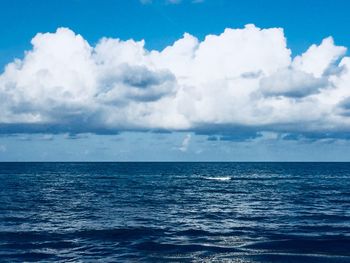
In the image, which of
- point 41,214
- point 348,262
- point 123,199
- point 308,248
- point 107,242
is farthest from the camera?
point 123,199

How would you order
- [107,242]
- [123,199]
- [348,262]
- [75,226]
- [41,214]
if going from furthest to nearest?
1. [123,199]
2. [41,214]
3. [75,226]
4. [107,242]
5. [348,262]

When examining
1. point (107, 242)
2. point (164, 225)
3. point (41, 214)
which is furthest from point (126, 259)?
point (41, 214)

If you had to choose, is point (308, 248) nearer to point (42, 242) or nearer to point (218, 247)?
point (218, 247)

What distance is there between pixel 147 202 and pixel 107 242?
28301mm

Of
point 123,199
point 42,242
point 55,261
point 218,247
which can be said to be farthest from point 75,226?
point 123,199

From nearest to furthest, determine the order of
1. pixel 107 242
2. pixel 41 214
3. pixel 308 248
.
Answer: pixel 308 248, pixel 107 242, pixel 41 214

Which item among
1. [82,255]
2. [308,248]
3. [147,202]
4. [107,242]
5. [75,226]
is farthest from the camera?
[147,202]

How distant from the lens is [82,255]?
29.6m

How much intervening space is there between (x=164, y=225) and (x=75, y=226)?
29.9 feet

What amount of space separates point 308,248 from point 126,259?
14.2m

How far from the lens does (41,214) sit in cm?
4978

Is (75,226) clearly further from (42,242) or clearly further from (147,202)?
(147,202)

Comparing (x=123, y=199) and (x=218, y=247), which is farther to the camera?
(x=123, y=199)

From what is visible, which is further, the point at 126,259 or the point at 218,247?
the point at 218,247
